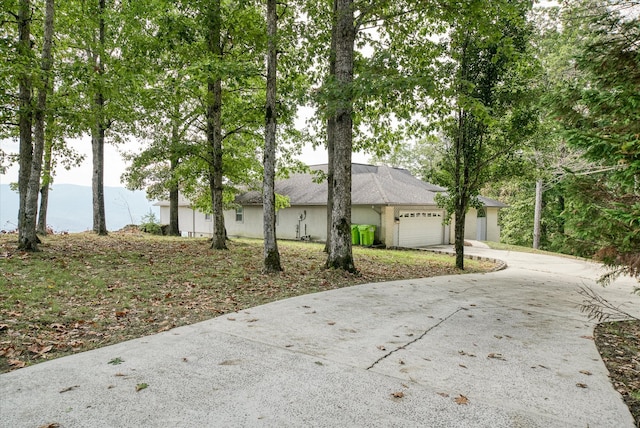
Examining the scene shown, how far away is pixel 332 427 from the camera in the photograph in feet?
8.92

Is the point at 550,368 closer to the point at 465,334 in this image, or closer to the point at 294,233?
the point at 465,334

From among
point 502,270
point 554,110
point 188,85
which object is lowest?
point 502,270

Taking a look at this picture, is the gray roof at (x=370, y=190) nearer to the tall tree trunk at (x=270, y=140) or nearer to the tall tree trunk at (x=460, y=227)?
the tall tree trunk at (x=460, y=227)

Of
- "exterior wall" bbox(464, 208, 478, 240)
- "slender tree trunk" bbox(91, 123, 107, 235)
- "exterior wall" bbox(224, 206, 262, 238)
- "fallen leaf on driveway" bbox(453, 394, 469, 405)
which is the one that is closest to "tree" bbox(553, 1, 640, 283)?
"fallen leaf on driveway" bbox(453, 394, 469, 405)

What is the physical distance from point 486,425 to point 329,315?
3200mm

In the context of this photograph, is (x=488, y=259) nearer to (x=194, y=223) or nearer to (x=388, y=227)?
(x=388, y=227)

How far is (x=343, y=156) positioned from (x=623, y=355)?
6518 millimetres

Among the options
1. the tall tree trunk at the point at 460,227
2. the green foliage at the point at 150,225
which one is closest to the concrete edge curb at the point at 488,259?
the tall tree trunk at the point at 460,227

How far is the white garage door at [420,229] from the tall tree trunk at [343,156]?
35.7 feet

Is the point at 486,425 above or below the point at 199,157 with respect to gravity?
below

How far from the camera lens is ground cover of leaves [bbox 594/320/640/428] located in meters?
3.38

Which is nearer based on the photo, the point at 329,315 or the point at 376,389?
the point at 376,389

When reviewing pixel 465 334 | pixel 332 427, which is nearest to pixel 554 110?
pixel 465 334

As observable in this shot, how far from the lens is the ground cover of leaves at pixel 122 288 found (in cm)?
454
